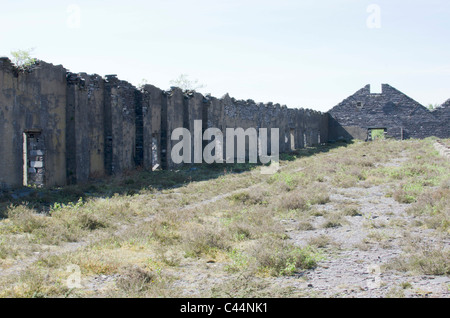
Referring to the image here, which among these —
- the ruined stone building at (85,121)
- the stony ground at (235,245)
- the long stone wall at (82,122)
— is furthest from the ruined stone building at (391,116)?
the stony ground at (235,245)

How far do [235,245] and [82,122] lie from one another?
10.4 meters

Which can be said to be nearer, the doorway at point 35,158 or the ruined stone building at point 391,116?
the doorway at point 35,158

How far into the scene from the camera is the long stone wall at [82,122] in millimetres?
13391

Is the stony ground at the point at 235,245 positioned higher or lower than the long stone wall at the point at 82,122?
lower

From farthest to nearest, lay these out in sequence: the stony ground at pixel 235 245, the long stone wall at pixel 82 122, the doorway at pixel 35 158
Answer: the doorway at pixel 35 158
the long stone wall at pixel 82 122
the stony ground at pixel 235 245

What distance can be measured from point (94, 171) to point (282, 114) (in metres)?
20.2

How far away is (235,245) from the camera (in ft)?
24.8

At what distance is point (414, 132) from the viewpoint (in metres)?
42.2

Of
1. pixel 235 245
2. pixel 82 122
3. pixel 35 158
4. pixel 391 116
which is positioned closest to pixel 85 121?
pixel 82 122

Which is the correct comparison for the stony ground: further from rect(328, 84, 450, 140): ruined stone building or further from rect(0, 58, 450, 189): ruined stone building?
rect(328, 84, 450, 140): ruined stone building

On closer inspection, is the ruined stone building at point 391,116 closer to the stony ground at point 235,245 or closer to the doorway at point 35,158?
the stony ground at point 235,245

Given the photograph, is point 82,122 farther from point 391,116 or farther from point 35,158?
point 391,116

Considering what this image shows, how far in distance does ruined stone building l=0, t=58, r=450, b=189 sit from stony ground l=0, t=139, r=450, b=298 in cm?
202
